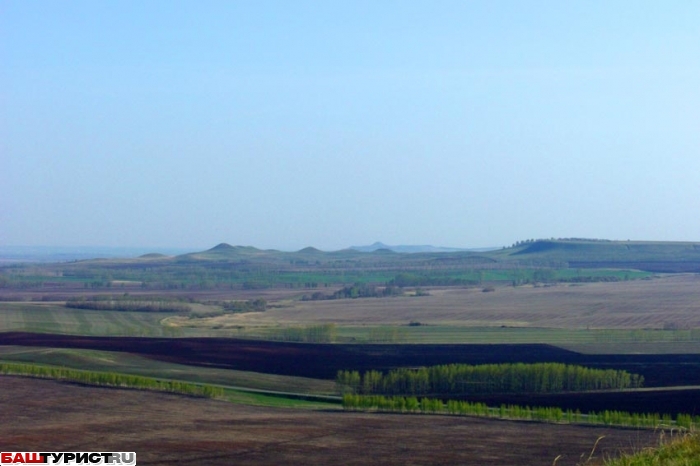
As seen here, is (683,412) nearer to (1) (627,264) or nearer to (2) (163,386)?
(2) (163,386)

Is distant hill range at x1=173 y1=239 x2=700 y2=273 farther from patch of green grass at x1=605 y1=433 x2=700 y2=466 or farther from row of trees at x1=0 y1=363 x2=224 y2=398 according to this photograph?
patch of green grass at x1=605 y1=433 x2=700 y2=466

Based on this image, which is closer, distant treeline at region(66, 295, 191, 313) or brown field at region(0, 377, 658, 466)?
brown field at region(0, 377, 658, 466)

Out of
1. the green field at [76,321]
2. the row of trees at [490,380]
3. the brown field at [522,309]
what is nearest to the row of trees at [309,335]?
the green field at [76,321]

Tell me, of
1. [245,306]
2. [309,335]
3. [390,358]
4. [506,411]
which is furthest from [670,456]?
[245,306]

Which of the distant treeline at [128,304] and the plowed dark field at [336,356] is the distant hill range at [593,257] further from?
the plowed dark field at [336,356]

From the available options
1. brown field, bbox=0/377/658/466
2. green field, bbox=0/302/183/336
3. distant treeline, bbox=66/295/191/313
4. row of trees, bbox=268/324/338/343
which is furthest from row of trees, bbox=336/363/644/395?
distant treeline, bbox=66/295/191/313

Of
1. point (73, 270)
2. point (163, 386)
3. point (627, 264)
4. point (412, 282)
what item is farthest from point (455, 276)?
point (163, 386)
